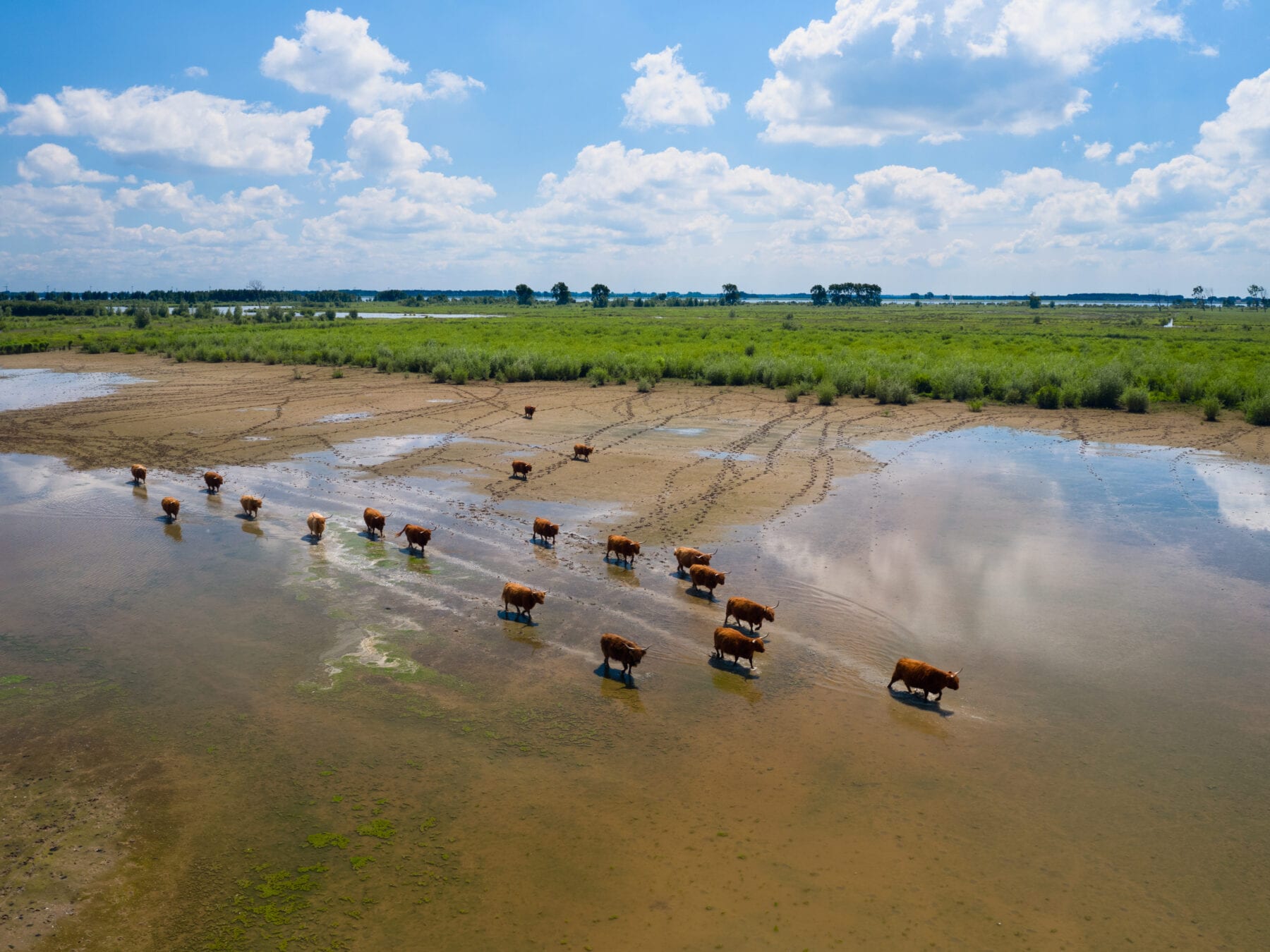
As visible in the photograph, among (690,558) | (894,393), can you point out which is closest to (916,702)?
(690,558)

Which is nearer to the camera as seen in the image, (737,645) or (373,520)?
Answer: (737,645)

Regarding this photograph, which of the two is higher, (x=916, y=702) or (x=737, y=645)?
(x=737, y=645)


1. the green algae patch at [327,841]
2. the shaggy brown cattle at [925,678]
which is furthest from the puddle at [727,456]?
the green algae patch at [327,841]

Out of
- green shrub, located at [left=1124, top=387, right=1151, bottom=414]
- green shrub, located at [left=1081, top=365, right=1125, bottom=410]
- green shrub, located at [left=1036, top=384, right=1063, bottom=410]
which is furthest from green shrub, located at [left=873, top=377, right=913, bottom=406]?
green shrub, located at [left=1124, top=387, right=1151, bottom=414]

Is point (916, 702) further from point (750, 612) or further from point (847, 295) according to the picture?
point (847, 295)

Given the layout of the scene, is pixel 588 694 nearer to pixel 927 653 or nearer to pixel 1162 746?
pixel 927 653

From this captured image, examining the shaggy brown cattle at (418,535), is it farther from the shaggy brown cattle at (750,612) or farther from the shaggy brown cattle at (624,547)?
the shaggy brown cattle at (750,612)

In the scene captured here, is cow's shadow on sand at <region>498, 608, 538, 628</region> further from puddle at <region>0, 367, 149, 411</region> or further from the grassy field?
puddle at <region>0, 367, 149, 411</region>

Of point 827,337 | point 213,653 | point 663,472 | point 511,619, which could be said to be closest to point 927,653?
point 511,619
